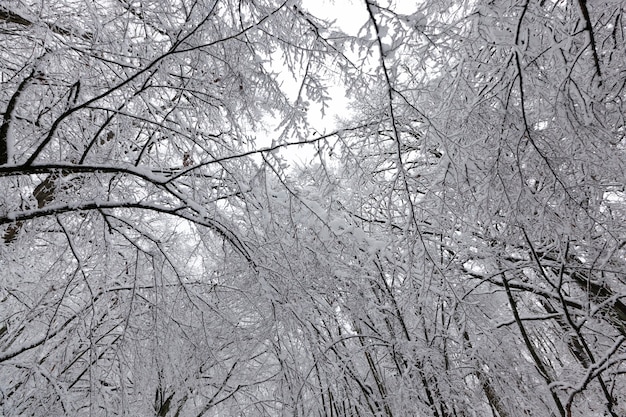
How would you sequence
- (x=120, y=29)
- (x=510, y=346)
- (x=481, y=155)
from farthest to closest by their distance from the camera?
(x=510, y=346) < (x=120, y=29) < (x=481, y=155)

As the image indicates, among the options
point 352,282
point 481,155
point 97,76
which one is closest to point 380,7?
point 481,155

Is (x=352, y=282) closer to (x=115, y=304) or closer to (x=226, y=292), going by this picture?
(x=226, y=292)

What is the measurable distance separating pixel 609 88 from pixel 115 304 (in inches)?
180

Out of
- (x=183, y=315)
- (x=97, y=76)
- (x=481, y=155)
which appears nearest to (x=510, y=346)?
(x=481, y=155)

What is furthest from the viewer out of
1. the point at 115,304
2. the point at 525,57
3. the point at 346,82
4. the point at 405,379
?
the point at 115,304

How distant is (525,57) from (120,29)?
2.85m

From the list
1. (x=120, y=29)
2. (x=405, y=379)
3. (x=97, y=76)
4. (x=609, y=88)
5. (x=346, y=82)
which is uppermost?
(x=120, y=29)

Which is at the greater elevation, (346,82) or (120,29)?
(120,29)

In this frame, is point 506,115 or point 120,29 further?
point 120,29

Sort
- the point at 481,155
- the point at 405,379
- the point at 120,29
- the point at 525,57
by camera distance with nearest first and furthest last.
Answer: the point at 525,57 < the point at 481,155 < the point at 405,379 < the point at 120,29

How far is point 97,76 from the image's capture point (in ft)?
9.07

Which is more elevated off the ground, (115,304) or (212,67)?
(212,67)

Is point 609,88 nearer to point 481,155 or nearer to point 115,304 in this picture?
point 481,155

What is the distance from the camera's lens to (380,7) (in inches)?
55.3
